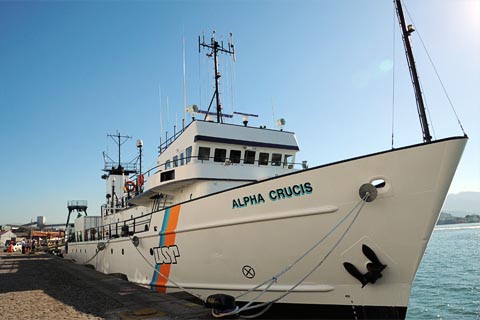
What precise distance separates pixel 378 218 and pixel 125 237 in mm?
9127

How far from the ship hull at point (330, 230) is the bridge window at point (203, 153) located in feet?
7.73

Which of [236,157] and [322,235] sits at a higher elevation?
[236,157]

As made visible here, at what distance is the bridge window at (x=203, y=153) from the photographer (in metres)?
9.91

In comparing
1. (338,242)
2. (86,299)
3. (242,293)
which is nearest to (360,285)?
(338,242)

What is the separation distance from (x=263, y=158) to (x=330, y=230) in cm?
503

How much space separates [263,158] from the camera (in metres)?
10.7

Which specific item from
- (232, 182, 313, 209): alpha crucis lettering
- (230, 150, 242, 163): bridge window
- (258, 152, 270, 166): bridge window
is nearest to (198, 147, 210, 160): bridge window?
(230, 150, 242, 163): bridge window

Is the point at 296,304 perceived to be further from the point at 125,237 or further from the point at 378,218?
the point at 125,237

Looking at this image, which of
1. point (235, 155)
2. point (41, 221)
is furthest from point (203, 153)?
point (41, 221)

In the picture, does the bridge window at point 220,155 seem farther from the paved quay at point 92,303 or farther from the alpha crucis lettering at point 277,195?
the paved quay at point 92,303

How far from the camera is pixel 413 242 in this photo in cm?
545

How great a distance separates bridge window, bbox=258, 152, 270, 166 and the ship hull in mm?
3364

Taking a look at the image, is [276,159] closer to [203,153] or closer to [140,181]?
[203,153]

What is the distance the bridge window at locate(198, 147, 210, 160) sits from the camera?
9906 mm
